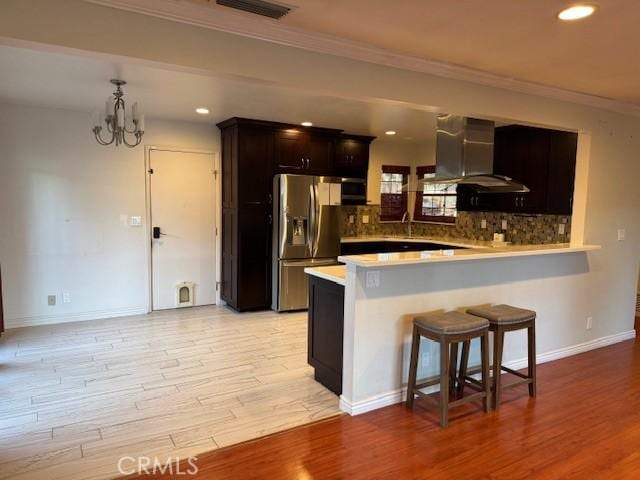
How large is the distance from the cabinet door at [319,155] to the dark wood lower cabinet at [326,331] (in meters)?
2.63

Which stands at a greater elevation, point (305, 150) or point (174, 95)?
point (174, 95)

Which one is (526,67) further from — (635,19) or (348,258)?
(348,258)

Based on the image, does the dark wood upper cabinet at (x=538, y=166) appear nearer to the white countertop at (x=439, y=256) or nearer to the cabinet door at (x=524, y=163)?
the cabinet door at (x=524, y=163)

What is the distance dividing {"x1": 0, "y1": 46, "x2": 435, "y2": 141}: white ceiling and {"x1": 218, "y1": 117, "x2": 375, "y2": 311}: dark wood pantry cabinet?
0.27 meters

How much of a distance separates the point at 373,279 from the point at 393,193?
4.42m

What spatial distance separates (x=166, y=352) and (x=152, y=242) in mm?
1852

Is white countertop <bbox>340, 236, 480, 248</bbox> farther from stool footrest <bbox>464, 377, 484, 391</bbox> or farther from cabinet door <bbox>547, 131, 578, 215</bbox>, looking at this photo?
stool footrest <bbox>464, 377, 484, 391</bbox>

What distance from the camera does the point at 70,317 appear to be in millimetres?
5121

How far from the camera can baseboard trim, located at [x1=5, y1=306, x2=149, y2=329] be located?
4863 millimetres

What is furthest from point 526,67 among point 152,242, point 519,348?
point 152,242

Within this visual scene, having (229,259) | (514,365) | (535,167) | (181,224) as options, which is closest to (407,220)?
(535,167)

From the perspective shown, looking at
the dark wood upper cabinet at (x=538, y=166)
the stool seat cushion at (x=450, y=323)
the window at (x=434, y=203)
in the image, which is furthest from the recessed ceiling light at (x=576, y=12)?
the window at (x=434, y=203)

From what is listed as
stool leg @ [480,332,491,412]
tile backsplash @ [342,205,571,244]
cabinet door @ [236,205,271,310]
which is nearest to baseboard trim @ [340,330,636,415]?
stool leg @ [480,332,491,412]

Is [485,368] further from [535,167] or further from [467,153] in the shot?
[535,167]
